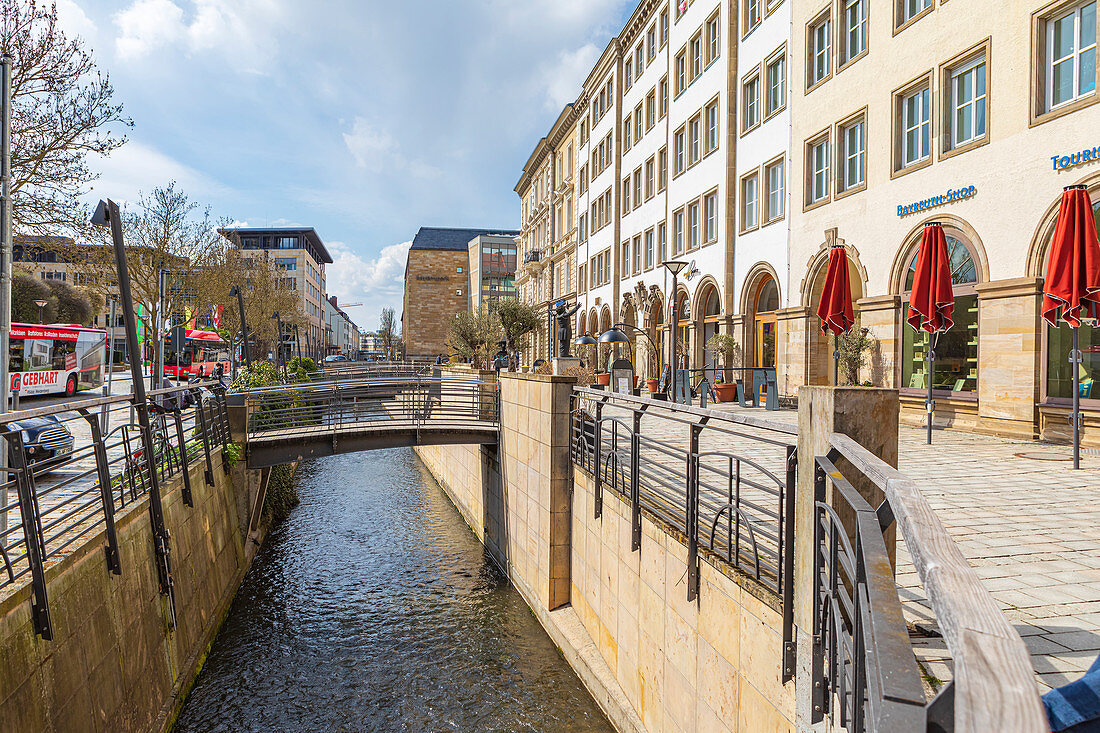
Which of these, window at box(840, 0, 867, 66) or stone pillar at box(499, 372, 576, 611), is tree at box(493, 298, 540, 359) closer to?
window at box(840, 0, 867, 66)

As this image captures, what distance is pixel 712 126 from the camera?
24969 millimetres

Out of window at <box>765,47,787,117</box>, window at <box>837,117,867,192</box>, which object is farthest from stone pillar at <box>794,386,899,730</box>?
window at <box>765,47,787,117</box>

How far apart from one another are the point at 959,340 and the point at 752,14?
14.0m

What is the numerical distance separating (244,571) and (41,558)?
8714mm

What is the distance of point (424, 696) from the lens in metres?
8.66

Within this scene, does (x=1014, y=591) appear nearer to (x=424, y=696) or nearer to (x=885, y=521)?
(x=885, y=521)

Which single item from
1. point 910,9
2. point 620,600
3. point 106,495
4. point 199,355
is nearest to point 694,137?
point 910,9

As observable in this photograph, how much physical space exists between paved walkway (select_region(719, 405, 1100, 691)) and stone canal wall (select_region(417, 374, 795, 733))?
1157 mm

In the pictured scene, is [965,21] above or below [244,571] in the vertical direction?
above

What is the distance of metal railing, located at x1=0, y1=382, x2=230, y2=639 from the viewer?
15.7 feet

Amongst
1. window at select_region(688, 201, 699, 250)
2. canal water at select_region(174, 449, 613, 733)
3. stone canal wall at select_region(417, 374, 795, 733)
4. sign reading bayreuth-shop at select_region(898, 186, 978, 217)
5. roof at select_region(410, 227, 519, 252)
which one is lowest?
canal water at select_region(174, 449, 613, 733)

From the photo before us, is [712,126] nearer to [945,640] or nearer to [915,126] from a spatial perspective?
[915,126]

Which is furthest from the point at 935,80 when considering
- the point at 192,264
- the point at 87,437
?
the point at 192,264

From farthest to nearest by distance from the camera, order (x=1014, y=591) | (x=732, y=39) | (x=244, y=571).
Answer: (x=732, y=39) < (x=244, y=571) < (x=1014, y=591)
